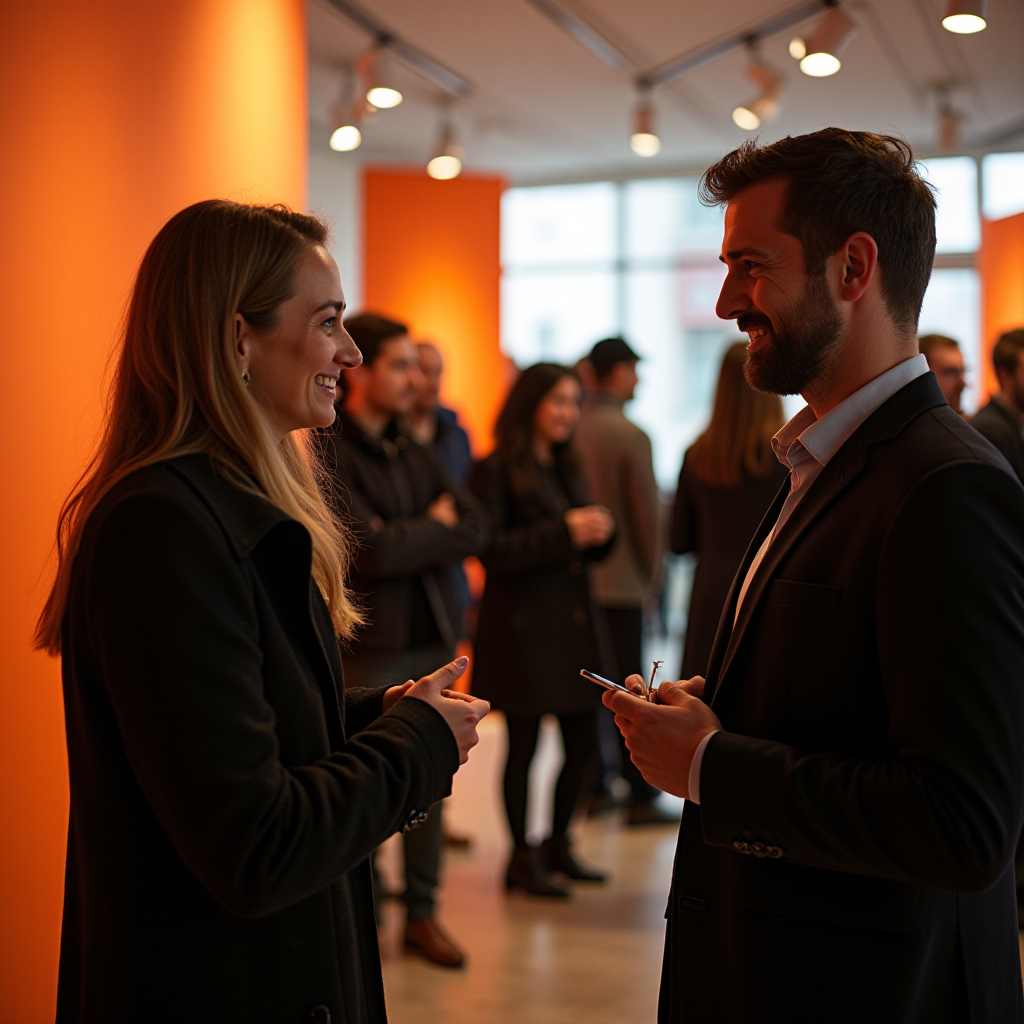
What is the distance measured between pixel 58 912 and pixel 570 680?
6.67ft

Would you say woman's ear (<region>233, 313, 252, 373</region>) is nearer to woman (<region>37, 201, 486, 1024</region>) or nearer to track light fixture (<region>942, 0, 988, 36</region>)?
woman (<region>37, 201, 486, 1024</region>)

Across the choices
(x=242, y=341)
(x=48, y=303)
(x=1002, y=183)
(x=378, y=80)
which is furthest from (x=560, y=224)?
(x=242, y=341)

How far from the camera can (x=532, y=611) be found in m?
3.90

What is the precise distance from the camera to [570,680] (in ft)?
12.7

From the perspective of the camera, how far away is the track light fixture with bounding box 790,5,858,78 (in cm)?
496

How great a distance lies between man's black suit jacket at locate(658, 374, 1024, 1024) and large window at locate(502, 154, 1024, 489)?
27.6 ft

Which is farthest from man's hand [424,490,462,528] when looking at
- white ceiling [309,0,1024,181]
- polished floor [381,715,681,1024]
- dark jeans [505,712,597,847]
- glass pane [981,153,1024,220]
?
glass pane [981,153,1024,220]

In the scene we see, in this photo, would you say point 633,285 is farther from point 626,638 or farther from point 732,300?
point 732,300

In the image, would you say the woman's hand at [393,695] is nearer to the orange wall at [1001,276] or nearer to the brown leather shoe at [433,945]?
the brown leather shoe at [433,945]

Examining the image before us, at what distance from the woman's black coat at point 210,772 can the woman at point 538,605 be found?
2.48 metres

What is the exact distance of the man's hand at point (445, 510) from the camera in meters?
3.52

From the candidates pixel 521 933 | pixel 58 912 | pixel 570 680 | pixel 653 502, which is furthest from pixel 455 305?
pixel 58 912

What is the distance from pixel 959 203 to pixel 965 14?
5.28m

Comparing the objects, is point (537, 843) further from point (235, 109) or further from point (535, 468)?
point (235, 109)
